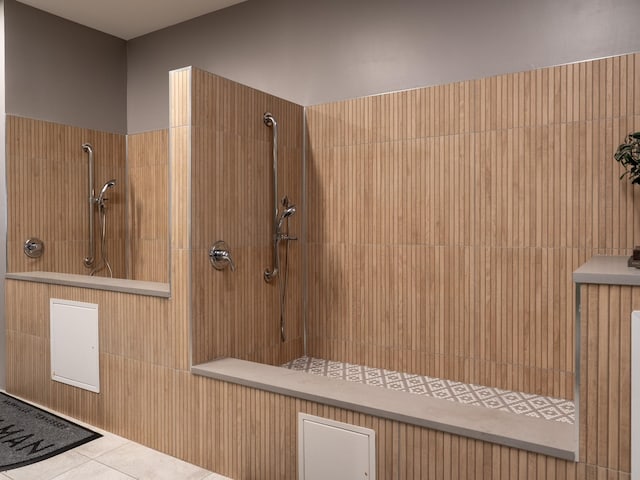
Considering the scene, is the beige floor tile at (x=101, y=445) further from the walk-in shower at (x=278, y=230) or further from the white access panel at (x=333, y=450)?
the white access panel at (x=333, y=450)

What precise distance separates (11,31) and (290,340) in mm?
2791

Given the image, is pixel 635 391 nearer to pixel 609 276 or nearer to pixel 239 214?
pixel 609 276

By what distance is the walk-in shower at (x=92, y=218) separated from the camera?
3574mm

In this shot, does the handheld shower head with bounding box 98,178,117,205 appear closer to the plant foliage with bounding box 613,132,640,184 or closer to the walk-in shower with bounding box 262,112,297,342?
the walk-in shower with bounding box 262,112,297,342

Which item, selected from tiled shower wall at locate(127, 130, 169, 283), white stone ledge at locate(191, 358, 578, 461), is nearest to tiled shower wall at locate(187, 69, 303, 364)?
white stone ledge at locate(191, 358, 578, 461)

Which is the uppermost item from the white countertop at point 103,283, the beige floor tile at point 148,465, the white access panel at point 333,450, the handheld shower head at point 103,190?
the handheld shower head at point 103,190

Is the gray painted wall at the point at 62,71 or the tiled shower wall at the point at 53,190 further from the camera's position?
the gray painted wall at the point at 62,71

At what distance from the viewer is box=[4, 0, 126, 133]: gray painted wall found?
11.1 ft

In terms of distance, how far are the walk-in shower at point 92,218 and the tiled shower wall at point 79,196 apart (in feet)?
0.10

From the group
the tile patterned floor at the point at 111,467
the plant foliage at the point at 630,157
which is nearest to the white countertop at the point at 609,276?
the plant foliage at the point at 630,157

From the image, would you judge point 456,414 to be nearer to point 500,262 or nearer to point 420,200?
point 500,262

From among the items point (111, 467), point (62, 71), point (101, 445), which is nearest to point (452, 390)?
point (111, 467)

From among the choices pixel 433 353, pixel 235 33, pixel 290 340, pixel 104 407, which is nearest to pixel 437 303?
pixel 433 353

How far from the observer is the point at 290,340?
2.94 m
